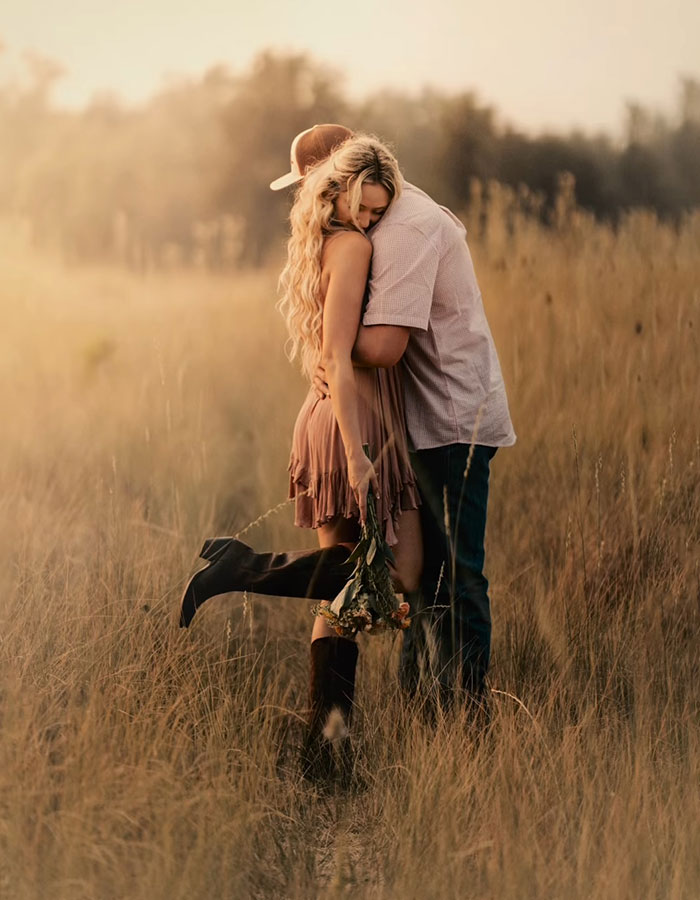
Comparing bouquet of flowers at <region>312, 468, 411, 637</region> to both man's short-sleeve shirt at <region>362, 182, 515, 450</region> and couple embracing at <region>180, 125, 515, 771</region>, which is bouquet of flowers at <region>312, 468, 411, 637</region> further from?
man's short-sleeve shirt at <region>362, 182, 515, 450</region>

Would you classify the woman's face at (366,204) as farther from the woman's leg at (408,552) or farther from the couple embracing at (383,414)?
the woman's leg at (408,552)

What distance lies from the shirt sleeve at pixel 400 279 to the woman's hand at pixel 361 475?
32cm

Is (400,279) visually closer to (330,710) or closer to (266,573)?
(266,573)

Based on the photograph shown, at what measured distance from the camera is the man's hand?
2449mm

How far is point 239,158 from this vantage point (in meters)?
14.1

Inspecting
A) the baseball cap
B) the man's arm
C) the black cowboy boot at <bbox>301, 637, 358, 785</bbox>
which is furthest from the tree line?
the black cowboy boot at <bbox>301, 637, 358, 785</bbox>

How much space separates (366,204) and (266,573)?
921mm

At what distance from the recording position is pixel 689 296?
493 cm

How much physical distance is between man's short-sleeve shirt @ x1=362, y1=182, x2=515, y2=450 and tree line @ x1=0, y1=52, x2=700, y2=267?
4.57 meters

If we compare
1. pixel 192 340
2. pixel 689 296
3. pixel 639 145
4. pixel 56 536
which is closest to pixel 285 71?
pixel 639 145

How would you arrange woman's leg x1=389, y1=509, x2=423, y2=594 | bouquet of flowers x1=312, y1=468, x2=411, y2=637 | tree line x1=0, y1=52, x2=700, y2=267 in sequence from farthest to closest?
tree line x1=0, y1=52, x2=700, y2=267 → woman's leg x1=389, y1=509, x2=423, y2=594 → bouquet of flowers x1=312, y1=468, x2=411, y2=637

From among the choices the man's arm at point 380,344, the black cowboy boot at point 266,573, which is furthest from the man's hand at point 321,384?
the black cowboy boot at point 266,573

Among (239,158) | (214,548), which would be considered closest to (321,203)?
(214,548)

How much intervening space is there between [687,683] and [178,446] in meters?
2.53
